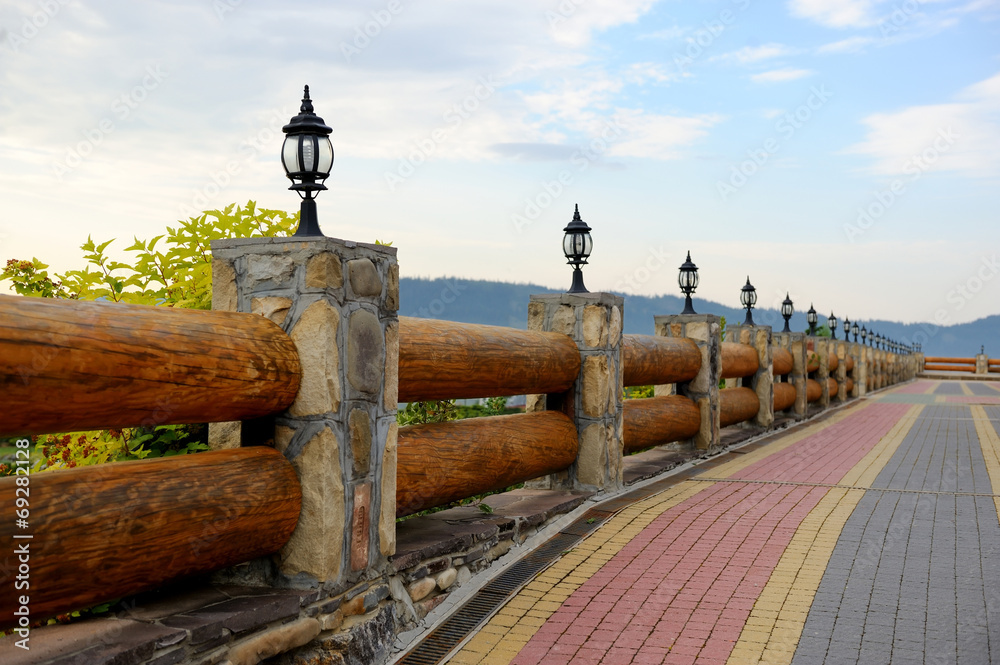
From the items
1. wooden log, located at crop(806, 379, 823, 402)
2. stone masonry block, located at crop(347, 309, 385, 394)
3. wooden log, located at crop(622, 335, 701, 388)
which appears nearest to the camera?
stone masonry block, located at crop(347, 309, 385, 394)

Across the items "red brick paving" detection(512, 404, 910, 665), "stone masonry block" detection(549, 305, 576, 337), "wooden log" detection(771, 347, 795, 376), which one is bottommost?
"red brick paving" detection(512, 404, 910, 665)

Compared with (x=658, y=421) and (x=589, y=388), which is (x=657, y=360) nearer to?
(x=658, y=421)

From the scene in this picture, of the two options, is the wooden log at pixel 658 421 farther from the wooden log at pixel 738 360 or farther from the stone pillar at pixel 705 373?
the wooden log at pixel 738 360

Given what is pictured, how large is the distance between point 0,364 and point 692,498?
5585 millimetres

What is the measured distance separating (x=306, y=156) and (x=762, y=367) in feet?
34.6

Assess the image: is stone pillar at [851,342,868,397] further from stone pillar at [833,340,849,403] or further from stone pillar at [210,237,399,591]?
stone pillar at [210,237,399,591]

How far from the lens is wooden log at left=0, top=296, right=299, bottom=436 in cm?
255

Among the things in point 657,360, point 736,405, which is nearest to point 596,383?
point 657,360

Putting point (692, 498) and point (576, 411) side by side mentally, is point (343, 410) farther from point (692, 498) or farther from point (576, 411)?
point (692, 498)

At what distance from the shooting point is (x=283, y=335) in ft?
12.0

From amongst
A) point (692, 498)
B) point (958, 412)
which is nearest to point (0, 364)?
point (692, 498)

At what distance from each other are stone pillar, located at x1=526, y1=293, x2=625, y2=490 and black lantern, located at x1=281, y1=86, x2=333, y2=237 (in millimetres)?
3158

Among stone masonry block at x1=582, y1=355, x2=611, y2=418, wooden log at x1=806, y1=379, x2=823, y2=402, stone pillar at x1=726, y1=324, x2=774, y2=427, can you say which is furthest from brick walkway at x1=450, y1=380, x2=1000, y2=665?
wooden log at x1=806, y1=379, x2=823, y2=402

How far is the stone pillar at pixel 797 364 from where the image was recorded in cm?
1573
